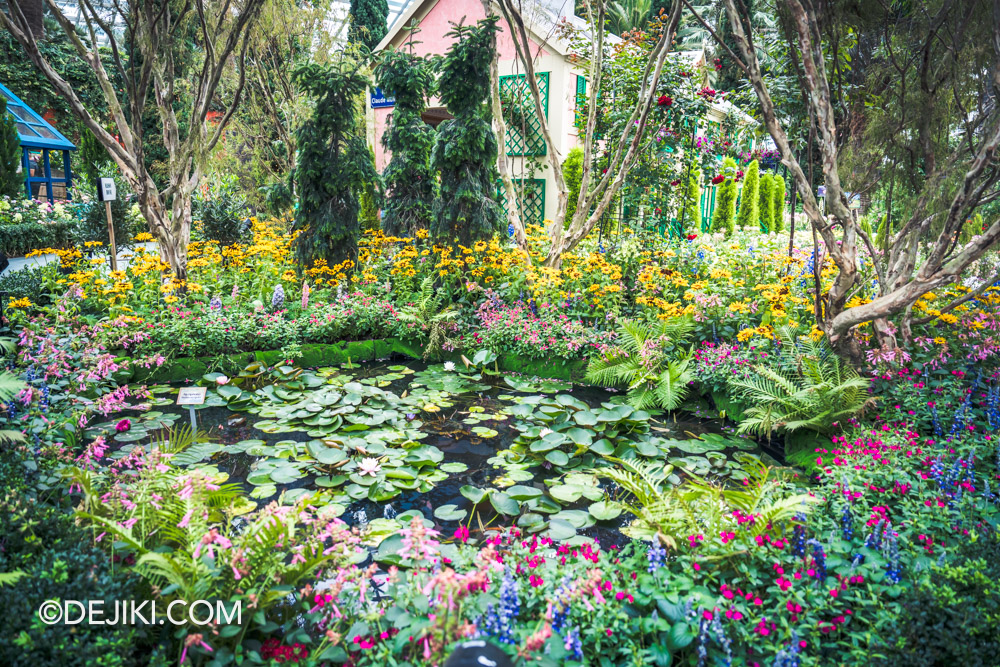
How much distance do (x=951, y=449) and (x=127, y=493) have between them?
4010 mm

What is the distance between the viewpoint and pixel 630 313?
6379 millimetres

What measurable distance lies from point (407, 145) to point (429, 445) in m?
5.60

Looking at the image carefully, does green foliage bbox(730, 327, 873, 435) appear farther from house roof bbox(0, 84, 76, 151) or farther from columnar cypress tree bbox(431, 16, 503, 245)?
house roof bbox(0, 84, 76, 151)

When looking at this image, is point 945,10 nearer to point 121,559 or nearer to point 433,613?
point 433,613

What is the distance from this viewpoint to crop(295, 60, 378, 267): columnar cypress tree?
693cm

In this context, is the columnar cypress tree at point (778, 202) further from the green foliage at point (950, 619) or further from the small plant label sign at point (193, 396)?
the small plant label sign at point (193, 396)

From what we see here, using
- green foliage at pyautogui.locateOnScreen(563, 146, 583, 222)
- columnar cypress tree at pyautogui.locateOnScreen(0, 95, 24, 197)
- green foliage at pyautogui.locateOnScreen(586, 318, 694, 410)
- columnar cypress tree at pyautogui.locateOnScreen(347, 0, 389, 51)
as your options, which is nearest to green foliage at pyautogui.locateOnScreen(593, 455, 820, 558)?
green foliage at pyautogui.locateOnScreen(586, 318, 694, 410)

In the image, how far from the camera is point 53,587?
186 cm

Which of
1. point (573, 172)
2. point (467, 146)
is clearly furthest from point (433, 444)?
point (573, 172)

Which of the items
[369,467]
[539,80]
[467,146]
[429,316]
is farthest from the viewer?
[539,80]

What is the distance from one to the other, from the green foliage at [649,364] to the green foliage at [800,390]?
0.47 m

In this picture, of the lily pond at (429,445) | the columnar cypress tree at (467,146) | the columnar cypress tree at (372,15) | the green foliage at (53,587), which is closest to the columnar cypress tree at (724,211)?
the columnar cypress tree at (467,146)

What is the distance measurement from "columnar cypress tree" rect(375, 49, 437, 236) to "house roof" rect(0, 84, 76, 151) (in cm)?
1137

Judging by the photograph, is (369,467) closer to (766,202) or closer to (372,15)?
(766,202)
